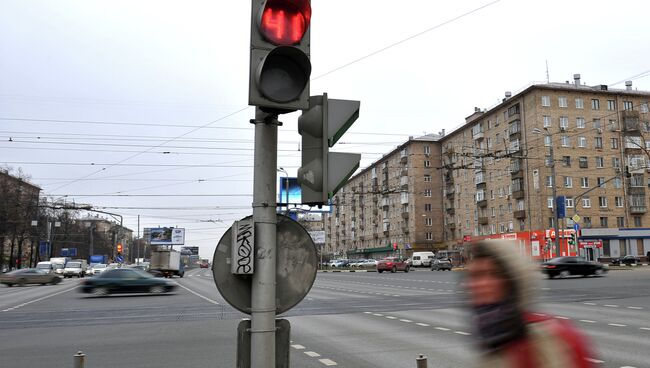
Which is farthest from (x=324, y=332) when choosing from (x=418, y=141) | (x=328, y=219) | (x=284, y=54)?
(x=328, y=219)

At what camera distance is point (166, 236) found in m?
77.9

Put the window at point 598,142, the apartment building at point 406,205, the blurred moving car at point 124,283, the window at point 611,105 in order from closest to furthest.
A: the blurred moving car at point 124,283 → the window at point 598,142 → the window at point 611,105 → the apartment building at point 406,205

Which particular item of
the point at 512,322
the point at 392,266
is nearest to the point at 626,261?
the point at 392,266

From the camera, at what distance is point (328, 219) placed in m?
140

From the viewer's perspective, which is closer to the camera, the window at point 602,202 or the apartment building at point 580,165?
the apartment building at point 580,165

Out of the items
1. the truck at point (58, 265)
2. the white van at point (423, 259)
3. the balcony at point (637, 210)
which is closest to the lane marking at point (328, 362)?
the truck at point (58, 265)

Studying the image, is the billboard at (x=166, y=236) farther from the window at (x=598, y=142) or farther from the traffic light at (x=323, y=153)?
the traffic light at (x=323, y=153)

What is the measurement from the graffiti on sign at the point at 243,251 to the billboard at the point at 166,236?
7784 cm

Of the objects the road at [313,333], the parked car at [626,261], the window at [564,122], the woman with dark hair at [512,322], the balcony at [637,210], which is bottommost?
the road at [313,333]

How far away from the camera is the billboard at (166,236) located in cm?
7750

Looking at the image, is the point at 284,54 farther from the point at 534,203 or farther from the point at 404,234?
the point at 404,234

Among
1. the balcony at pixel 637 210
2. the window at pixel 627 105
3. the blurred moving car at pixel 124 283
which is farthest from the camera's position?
the window at pixel 627 105

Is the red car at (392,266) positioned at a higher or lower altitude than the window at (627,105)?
lower

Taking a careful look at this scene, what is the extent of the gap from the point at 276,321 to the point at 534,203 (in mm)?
60638
